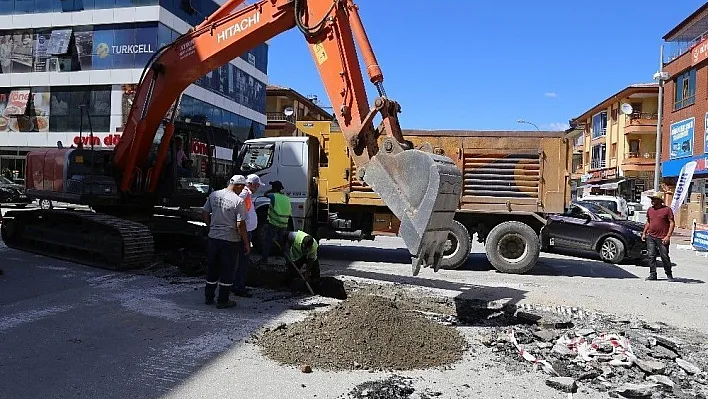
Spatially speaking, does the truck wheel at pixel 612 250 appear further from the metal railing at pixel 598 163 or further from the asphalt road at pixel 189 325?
the metal railing at pixel 598 163

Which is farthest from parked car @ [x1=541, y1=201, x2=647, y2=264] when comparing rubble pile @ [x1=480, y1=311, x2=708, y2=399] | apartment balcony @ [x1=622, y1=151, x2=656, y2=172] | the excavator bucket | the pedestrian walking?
apartment balcony @ [x1=622, y1=151, x2=656, y2=172]

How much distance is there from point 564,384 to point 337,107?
14.1ft

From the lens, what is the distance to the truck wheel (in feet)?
47.4

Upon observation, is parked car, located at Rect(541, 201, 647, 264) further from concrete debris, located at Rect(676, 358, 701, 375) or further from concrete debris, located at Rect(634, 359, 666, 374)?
concrete debris, located at Rect(634, 359, 666, 374)

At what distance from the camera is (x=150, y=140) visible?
36.1 ft

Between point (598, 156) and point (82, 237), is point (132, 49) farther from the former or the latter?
point (598, 156)

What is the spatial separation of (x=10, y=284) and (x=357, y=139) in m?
5.44

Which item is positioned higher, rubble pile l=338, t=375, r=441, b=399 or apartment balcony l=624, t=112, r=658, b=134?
apartment balcony l=624, t=112, r=658, b=134

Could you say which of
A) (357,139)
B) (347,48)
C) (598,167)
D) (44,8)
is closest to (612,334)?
(357,139)

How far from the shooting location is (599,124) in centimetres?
5819

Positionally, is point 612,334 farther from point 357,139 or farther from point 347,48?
point 347,48

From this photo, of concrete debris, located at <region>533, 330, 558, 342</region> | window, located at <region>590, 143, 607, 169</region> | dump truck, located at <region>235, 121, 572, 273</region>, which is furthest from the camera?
window, located at <region>590, 143, 607, 169</region>

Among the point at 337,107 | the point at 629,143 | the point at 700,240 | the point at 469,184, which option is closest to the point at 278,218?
the point at 337,107

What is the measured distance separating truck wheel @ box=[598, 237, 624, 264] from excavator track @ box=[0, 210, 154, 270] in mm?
10332
